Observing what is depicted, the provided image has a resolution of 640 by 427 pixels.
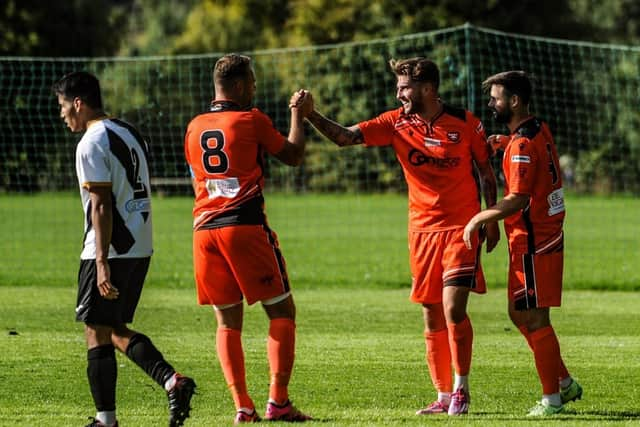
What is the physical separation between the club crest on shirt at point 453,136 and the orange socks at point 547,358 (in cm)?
130

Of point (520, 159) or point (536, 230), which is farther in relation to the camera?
point (536, 230)

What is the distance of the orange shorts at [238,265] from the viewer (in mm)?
7184

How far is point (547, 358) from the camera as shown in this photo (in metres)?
7.68

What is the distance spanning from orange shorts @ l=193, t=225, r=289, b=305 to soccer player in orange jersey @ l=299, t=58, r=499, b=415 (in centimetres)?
102

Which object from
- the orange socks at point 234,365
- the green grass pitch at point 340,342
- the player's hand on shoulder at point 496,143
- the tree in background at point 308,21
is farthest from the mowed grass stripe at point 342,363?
the tree in background at point 308,21

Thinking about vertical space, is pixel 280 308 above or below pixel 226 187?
below

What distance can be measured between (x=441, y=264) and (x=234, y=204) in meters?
1.50

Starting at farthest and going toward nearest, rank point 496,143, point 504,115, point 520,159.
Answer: point 496,143
point 504,115
point 520,159

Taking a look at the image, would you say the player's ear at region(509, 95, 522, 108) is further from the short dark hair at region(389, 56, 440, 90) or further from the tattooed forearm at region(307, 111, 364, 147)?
the tattooed forearm at region(307, 111, 364, 147)

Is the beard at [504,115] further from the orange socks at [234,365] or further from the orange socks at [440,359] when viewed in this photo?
the orange socks at [234,365]

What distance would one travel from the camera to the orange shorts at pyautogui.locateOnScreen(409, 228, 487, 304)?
7793 millimetres

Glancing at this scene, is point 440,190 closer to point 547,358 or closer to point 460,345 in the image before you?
point 460,345

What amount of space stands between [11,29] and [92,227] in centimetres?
4816

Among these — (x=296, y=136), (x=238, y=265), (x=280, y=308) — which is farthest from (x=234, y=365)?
(x=296, y=136)
